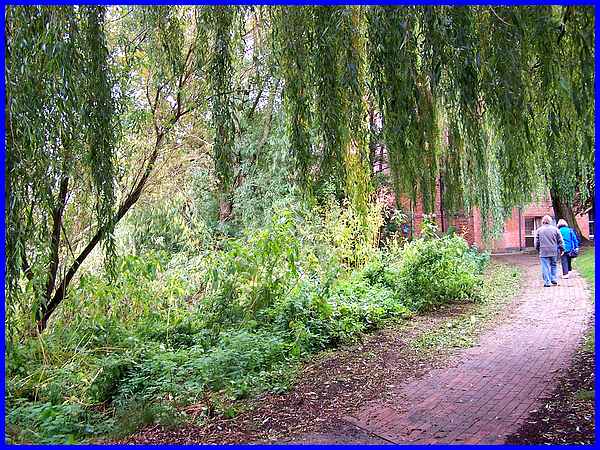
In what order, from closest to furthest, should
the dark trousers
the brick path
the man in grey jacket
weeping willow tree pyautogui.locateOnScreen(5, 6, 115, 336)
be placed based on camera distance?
weeping willow tree pyautogui.locateOnScreen(5, 6, 115, 336), the brick path, the man in grey jacket, the dark trousers

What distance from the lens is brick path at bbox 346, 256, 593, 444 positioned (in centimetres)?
448

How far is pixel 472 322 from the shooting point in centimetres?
898

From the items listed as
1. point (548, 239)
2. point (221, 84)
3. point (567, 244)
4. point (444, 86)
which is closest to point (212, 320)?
point (221, 84)

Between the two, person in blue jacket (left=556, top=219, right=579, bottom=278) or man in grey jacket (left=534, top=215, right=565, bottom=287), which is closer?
man in grey jacket (left=534, top=215, right=565, bottom=287)

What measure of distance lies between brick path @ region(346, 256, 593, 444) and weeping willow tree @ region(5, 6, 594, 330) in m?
1.85

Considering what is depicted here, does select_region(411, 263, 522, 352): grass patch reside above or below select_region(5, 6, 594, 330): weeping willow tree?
below

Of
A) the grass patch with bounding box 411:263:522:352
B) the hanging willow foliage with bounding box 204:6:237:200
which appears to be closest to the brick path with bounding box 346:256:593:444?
the grass patch with bounding box 411:263:522:352

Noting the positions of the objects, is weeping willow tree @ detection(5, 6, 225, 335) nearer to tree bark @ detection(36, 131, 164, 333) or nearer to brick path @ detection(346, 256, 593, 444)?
tree bark @ detection(36, 131, 164, 333)

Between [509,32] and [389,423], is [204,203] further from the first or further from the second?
[509,32]

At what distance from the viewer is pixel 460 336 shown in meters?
8.03

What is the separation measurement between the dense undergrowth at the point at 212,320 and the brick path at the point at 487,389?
1519 millimetres

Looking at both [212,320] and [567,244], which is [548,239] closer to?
[567,244]

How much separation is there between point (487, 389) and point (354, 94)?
3.48 meters

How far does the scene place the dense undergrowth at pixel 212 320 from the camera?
573 cm
